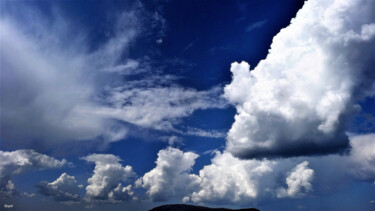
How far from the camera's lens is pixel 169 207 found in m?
108

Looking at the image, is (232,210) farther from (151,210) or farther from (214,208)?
(151,210)

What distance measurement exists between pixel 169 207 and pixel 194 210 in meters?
9.93

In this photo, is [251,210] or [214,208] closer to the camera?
[251,210]

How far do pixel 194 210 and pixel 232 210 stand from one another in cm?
1516

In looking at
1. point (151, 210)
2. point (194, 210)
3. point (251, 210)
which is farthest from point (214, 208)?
point (151, 210)

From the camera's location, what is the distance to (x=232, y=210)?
313 feet

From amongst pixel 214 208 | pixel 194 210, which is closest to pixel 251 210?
pixel 214 208

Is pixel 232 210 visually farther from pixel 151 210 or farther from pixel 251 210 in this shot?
pixel 151 210

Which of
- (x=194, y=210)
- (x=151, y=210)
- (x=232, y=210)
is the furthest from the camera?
(x=151, y=210)

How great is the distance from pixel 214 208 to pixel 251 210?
44.7 ft

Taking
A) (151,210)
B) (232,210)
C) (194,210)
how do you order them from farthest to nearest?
(151,210)
(194,210)
(232,210)

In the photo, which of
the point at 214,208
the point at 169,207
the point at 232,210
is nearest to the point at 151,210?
the point at 169,207

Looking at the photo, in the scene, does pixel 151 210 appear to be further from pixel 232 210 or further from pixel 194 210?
pixel 232 210

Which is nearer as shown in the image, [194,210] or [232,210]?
[232,210]
